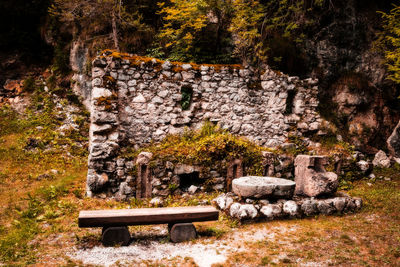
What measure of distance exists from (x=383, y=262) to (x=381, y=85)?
1055 cm

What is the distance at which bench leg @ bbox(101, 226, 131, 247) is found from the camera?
4.18 meters

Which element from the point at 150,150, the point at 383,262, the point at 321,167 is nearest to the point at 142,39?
the point at 150,150

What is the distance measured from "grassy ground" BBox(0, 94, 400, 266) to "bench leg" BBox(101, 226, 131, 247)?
24 cm

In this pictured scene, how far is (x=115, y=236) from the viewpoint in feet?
13.8

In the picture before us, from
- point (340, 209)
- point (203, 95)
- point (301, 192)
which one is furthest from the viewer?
point (203, 95)

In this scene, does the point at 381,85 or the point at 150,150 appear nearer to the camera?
the point at 150,150

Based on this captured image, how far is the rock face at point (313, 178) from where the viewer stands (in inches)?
237

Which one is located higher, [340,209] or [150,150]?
[150,150]

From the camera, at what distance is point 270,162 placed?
765 cm

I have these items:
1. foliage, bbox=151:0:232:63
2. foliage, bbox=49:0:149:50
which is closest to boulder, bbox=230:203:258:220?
foliage, bbox=151:0:232:63

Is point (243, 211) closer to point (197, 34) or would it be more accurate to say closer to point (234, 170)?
point (234, 170)

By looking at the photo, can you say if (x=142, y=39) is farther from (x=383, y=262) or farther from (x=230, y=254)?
(x=383, y=262)

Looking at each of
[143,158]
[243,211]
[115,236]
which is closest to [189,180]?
[143,158]

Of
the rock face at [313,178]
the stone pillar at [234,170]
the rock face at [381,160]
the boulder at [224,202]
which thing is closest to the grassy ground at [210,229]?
the boulder at [224,202]
